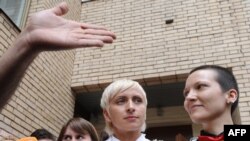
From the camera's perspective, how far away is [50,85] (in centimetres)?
513

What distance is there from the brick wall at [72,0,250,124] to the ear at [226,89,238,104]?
2798mm

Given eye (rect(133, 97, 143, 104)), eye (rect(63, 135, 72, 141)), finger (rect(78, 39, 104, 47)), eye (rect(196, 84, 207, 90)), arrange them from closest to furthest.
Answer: finger (rect(78, 39, 104, 47)) < eye (rect(196, 84, 207, 90)) < eye (rect(133, 97, 143, 104)) < eye (rect(63, 135, 72, 141))

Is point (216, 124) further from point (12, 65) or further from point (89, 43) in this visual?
point (12, 65)

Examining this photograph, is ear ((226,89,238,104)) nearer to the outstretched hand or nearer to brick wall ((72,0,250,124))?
the outstretched hand

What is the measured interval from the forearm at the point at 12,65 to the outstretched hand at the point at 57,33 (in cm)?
3

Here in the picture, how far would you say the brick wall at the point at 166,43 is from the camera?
17.5 ft

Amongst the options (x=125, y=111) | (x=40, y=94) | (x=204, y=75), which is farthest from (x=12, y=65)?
(x=40, y=94)

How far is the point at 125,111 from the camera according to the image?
2414mm

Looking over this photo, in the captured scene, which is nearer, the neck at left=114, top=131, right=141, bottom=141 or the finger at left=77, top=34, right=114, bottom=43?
the finger at left=77, top=34, right=114, bottom=43

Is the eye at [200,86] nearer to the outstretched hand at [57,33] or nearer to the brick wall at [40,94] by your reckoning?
the outstretched hand at [57,33]

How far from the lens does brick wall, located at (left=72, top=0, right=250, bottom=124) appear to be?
17.5ft

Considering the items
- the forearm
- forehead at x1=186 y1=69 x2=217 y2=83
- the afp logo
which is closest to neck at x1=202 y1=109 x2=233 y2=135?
forehead at x1=186 y1=69 x2=217 y2=83

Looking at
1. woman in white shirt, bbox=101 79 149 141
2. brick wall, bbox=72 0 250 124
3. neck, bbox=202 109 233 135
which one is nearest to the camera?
neck, bbox=202 109 233 135

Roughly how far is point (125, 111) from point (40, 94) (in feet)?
8.87
